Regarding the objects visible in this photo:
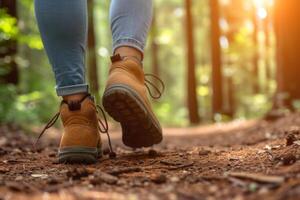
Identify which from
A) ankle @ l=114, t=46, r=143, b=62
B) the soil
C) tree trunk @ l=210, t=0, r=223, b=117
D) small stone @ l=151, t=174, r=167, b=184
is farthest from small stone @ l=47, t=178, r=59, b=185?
tree trunk @ l=210, t=0, r=223, b=117

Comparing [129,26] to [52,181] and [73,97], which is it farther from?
[52,181]

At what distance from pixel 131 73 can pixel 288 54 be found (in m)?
5.08

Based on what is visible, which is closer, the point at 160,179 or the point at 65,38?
the point at 160,179

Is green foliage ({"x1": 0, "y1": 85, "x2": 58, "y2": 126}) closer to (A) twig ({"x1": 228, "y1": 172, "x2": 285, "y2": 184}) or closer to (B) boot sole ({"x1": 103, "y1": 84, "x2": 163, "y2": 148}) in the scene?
(B) boot sole ({"x1": 103, "y1": 84, "x2": 163, "y2": 148})

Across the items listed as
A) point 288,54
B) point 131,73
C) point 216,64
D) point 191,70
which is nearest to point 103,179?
point 131,73

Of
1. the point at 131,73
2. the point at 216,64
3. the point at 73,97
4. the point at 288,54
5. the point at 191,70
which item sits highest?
the point at 216,64

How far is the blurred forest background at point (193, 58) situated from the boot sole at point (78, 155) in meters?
0.77

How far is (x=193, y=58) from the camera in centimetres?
1303

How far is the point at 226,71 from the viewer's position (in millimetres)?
19094

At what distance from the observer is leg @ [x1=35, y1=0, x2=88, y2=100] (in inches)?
75.7

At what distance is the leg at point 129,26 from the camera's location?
81.3 inches

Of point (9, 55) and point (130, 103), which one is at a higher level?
point (9, 55)

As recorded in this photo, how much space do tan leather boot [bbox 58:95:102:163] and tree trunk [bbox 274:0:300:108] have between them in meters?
4.91

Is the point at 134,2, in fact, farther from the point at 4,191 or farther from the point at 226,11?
the point at 226,11
